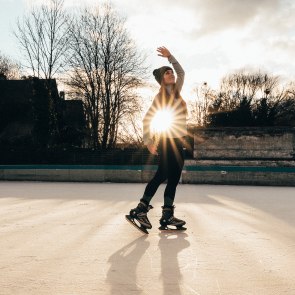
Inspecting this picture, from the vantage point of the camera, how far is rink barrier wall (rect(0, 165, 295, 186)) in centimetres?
1206

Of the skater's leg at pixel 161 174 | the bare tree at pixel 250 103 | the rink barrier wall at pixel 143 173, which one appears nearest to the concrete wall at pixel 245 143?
the rink barrier wall at pixel 143 173

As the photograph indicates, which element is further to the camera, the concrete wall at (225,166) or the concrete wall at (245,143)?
the concrete wall at (245,143)

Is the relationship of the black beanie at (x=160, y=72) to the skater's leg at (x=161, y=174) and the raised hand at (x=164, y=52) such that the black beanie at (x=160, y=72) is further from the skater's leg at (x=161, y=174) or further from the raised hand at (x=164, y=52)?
the skater's leg at (x=161, y=174)

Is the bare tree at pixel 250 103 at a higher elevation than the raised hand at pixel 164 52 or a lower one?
higher

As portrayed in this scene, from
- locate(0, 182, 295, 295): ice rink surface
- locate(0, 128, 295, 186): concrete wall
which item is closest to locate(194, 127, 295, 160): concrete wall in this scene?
locate(0, 128, 295, 186): concrete wall

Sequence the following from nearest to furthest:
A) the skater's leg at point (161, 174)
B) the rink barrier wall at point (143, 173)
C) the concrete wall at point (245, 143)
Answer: the skater's leg at point (161, 174), the rink barrier wall at point (143, 173), the concrete wall at point (245, 143)

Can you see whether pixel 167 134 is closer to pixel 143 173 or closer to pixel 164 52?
pixel 164 52

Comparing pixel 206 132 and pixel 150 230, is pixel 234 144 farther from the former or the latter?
pixel 150 230

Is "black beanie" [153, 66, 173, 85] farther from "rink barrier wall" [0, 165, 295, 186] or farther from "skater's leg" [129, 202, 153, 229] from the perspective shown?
"rink barrier wall" [0, 165, 295, 186]

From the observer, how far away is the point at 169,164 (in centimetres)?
361

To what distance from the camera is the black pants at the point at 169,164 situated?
3611mm

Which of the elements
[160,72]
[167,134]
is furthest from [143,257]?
[160,72]

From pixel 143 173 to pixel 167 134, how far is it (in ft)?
30.5

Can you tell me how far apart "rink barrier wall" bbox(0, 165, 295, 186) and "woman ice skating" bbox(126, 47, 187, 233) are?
8842mm
